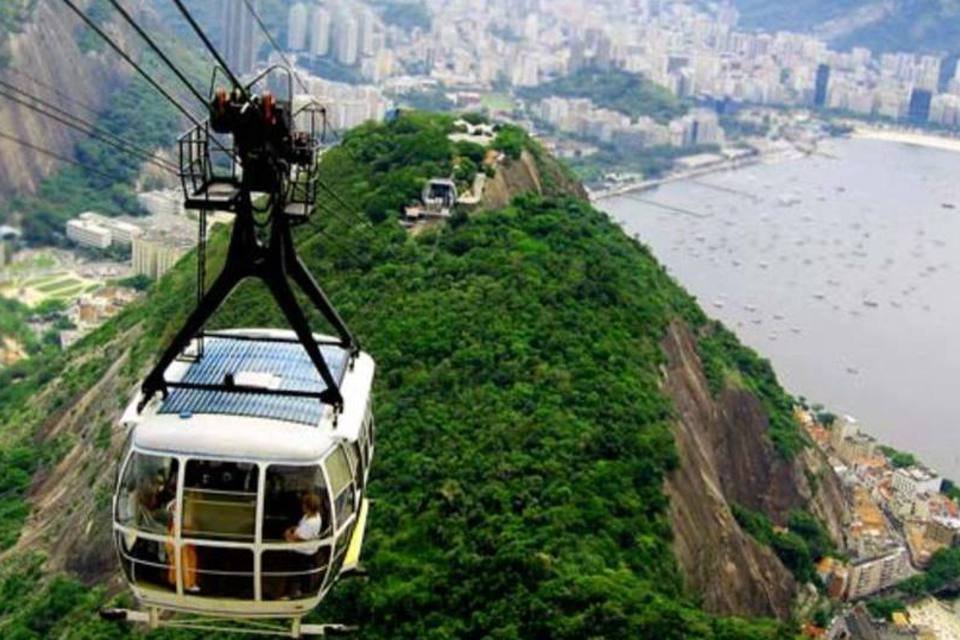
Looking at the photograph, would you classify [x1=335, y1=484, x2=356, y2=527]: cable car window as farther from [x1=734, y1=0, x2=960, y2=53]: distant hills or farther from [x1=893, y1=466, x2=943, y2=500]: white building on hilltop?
[x1=734, y1=0, x2=960, y2=53]: distant hills

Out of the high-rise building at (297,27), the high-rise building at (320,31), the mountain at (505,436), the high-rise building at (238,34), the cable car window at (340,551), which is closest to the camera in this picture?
the cable car window at (340,551)

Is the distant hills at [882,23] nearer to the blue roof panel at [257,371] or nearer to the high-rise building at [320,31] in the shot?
the high-rise building at [320,31]

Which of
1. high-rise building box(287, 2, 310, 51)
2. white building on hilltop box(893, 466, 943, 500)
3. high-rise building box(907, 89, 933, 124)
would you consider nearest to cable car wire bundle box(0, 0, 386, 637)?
white building on hilltop box(893, 466, 943, 500)

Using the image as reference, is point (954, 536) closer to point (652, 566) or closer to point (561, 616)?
point (652, 566)

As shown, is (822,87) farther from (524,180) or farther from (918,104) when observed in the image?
(524,180)

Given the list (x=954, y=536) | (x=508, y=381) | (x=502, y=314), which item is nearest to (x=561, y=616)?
(x=508, y=381)

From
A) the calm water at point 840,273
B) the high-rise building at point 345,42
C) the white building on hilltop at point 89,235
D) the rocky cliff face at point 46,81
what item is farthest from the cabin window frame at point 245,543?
the high-rise building at point 345,42
